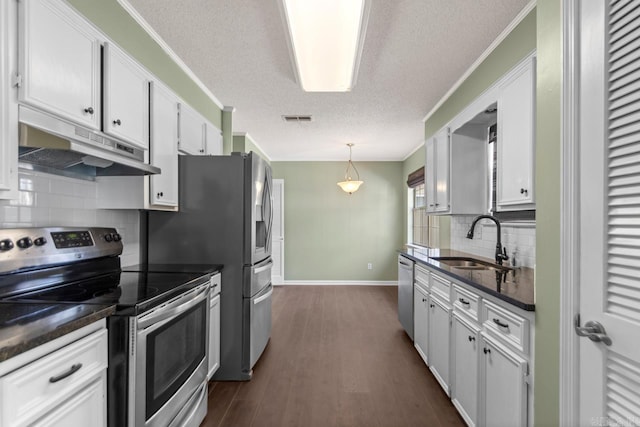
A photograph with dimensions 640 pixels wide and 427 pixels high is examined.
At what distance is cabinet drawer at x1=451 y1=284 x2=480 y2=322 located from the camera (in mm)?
1738

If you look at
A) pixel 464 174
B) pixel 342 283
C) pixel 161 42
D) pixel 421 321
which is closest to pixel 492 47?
pixel 464 174

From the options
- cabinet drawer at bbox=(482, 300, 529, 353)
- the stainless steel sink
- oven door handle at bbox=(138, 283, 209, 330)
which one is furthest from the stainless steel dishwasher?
oven door handle at bbox=(138, 283, 209, 330)

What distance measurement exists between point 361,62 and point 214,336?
246cm

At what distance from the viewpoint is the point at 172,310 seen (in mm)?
1561

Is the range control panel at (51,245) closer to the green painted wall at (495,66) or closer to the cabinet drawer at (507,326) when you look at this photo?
the cabinet drawer at (507,326)

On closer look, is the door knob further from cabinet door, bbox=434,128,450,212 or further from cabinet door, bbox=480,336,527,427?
cabinet door, bbox=434,128,450,212

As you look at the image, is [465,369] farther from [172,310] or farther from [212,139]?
[212,139]

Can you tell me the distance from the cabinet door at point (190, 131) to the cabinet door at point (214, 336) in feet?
4.25

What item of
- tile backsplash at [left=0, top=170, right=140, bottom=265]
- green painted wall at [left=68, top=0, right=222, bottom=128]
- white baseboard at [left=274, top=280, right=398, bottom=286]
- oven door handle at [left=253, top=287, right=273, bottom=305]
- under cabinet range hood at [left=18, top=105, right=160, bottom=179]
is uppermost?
green painted wall at [left=68, top=0, right=222, bottom=128]

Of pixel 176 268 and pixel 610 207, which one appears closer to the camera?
pixel 610 207

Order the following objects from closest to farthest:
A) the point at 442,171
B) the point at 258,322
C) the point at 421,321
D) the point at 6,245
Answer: the point at 6,245 → the point at 258,322 → the point at 421,321 → the point at 442,171

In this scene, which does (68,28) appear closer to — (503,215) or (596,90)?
(596,90)

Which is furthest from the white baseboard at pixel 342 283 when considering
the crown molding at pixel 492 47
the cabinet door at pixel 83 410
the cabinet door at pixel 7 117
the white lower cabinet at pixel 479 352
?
the cabinet door at pixel 7 117

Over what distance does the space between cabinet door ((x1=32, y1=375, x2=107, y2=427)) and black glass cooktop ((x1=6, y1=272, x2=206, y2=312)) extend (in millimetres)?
295
